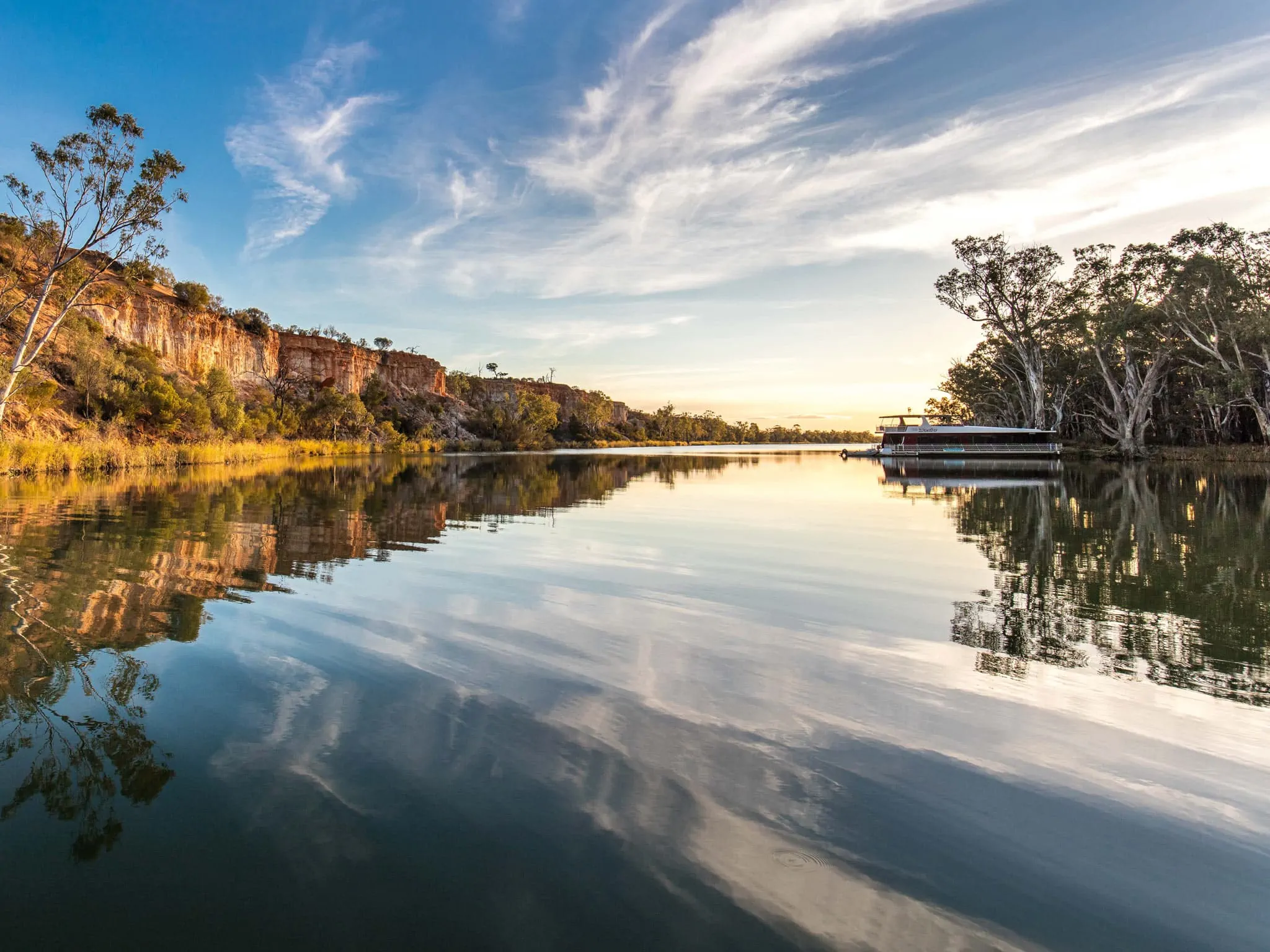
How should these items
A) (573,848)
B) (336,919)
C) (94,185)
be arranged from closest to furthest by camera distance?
(336,919) < (573,848) < (94,185)

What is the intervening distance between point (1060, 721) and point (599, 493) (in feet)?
67.1

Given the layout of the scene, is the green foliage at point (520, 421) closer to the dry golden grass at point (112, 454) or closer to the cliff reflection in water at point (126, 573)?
the dry golden grass at point (112, 454)

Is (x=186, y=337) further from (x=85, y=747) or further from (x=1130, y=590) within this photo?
(x=1130, y=590)

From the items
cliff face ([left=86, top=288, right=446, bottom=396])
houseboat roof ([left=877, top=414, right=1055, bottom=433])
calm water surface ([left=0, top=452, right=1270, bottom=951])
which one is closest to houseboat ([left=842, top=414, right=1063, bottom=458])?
houseboat roof ([left=877, top=414, right=1055, bottom=433])

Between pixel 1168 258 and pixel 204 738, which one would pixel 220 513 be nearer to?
pixel 204 738

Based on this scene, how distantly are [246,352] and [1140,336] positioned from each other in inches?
3458

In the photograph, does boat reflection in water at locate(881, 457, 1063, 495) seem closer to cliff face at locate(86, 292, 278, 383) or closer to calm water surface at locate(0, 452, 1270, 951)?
calm water surface at locate(0, 452, 1270, 951)

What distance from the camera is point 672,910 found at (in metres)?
2.79

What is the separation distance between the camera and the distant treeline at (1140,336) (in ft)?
136

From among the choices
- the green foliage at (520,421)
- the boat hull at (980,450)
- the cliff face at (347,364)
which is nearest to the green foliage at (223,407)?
the cliff face at (347,364)

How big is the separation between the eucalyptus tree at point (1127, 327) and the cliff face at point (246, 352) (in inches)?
2318

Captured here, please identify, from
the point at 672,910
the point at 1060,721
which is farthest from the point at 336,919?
the point at 1060,721

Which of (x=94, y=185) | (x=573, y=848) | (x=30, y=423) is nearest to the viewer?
(x=573, y=848)

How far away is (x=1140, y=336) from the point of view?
159 ft
